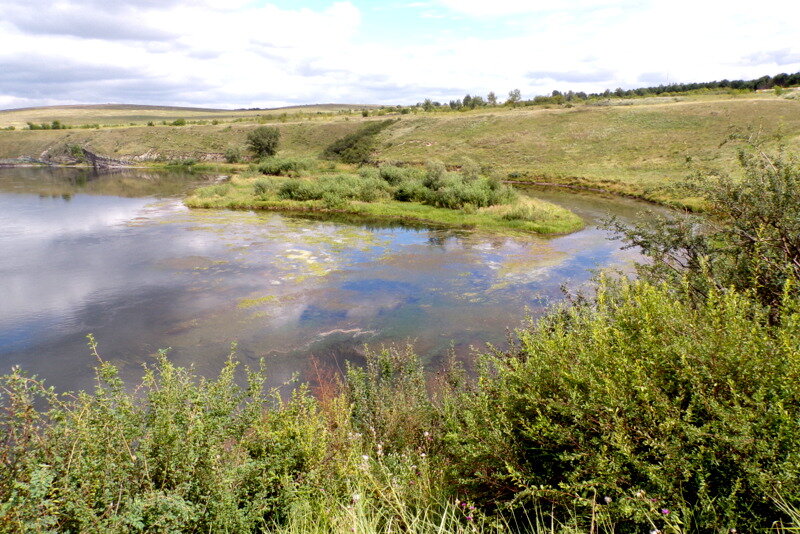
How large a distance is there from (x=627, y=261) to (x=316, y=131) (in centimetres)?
6296

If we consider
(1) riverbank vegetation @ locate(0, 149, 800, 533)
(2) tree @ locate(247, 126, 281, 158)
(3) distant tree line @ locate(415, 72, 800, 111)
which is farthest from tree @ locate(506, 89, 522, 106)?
(1) riverbank vegetation @ locate(0, 149, 800, 533)

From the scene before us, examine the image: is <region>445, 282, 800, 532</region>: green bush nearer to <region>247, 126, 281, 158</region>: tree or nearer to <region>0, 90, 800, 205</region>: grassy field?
<region>0, 90, 800, 205</region>: grassy field

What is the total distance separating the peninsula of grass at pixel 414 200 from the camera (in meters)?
26.4

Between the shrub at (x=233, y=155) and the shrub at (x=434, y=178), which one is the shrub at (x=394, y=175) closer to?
the shrub at (x=434, y=178)

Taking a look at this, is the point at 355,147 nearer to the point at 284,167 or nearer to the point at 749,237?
the point at 284,167

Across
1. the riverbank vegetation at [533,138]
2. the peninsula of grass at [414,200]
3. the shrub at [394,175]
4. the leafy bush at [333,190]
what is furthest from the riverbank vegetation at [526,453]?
the shrub at [394,175]

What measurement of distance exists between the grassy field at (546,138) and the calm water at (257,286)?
1532 centimetres

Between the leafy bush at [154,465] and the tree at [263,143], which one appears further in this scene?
the tree at [263,143]

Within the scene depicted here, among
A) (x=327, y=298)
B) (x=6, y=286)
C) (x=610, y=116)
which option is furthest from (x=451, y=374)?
(x=610, y=116)

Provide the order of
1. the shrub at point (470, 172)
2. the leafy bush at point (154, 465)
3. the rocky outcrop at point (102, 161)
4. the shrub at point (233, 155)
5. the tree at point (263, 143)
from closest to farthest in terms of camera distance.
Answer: the leafy bush at point (154, 465) < the shrub at point (470, 172) < the tree at point (263, 143) < the shrub at point (233, 155) < the rocky outcrop at point (102, 161)

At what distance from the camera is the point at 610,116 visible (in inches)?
2322

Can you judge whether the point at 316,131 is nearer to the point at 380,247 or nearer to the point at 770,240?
the point at 380,247

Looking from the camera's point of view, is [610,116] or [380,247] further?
[610,116]

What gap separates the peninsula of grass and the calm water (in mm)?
2494
